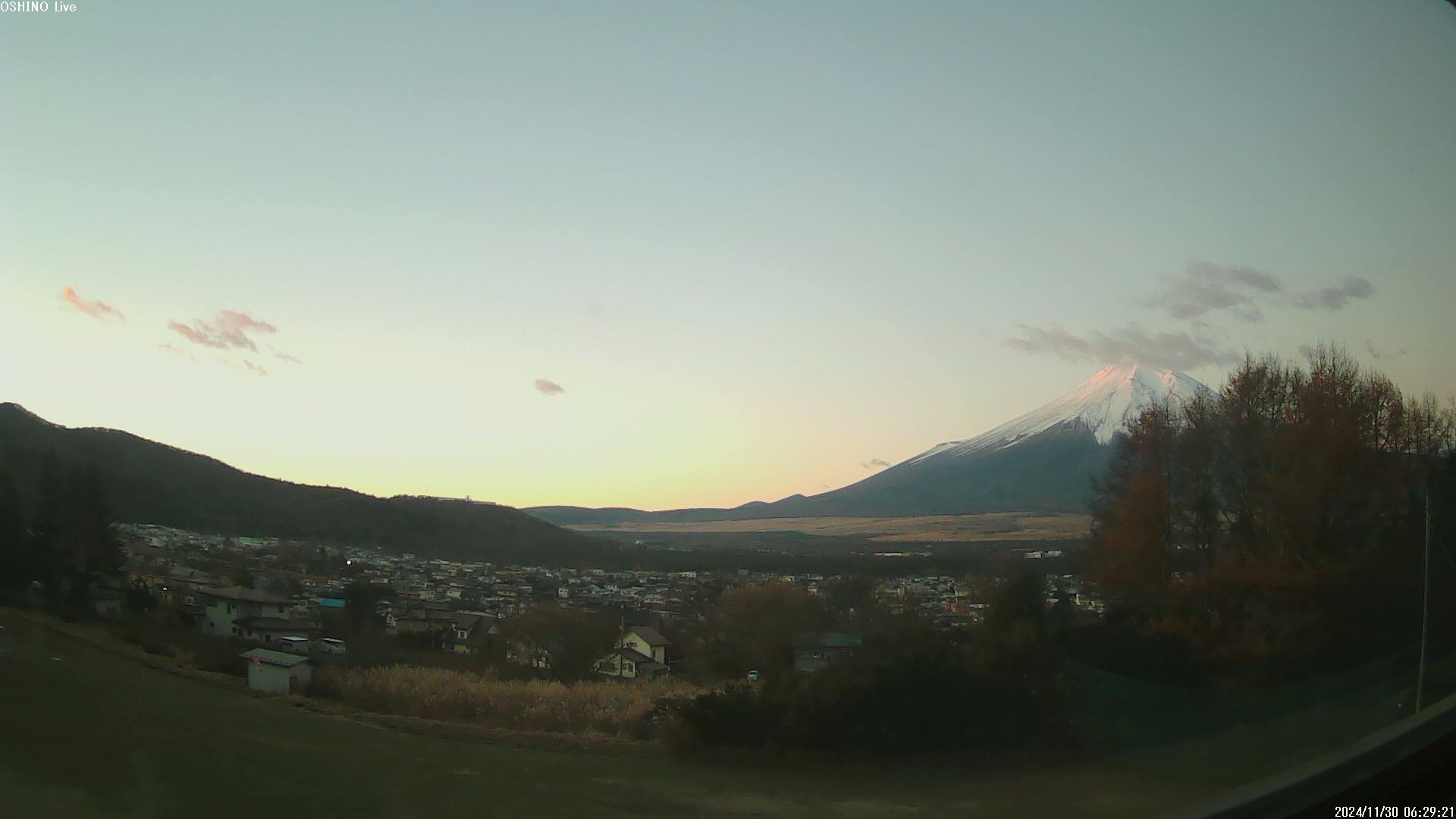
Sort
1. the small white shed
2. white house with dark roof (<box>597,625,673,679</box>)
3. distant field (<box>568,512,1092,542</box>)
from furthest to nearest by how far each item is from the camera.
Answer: distant field (<box>568,512,1092,542</box>) → white house with dark roof (<box>597,625,673,679</box>) → the small white shed

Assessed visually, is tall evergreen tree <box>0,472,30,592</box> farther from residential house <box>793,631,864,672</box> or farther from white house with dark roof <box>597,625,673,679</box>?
residential house <box>793,631,864,672</box>

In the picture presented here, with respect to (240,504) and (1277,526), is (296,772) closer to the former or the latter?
(240,504)

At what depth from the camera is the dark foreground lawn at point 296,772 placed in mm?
2869

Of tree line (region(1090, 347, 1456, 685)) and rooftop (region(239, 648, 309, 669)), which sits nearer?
rooftop (region(239, 648, 309, 669))

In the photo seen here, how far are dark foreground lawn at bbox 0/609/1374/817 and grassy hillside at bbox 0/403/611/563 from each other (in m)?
0.71

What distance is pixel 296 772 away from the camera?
10.8 ft

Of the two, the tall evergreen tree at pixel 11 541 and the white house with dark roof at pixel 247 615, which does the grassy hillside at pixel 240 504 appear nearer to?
the tall evergreen tree at pixel 11 541

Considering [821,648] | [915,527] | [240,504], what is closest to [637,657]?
[821,648]

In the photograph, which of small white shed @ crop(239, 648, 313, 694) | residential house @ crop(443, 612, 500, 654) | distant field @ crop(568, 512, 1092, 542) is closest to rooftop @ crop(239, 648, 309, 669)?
small white shed @ crop(239, 648, 313, 694)

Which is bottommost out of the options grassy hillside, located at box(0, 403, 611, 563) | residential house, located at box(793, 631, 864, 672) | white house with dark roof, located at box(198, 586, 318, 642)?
residential house, located at box(793, 631, 864, 672)

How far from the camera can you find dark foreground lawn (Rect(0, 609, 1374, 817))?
9.41 ft

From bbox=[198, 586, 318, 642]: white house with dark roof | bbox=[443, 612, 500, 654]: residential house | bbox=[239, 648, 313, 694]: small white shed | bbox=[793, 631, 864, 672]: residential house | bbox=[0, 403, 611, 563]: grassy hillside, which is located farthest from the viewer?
bbox=[793, 631, 864, 672]: residential house

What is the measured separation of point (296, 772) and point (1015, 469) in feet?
38.3

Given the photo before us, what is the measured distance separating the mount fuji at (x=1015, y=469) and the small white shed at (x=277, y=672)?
359 centimetres
